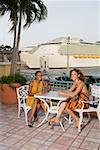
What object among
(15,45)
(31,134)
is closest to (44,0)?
(15,45)

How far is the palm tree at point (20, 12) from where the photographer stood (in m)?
6.92

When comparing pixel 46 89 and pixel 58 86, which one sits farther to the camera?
pixel 58 86

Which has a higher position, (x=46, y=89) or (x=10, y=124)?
(x=46, y=89)

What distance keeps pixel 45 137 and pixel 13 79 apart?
3038 millimetres

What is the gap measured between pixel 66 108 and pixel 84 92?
1.35 ft

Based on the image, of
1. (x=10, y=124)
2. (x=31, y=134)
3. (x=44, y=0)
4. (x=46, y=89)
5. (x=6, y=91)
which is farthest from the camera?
(x=44, y=0)

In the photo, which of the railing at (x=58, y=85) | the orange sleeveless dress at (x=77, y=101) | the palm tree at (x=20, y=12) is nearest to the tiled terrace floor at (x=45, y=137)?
the orange sleeveless dress at (x=77, y=101)

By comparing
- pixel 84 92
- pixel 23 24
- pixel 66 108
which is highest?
pixel 23 24

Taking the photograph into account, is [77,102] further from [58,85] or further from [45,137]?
[58,85]

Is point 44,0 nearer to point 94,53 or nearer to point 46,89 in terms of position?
point 46,89

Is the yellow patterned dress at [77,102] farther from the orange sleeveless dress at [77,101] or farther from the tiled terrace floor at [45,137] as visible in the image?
the tiled terrace floor at [45,137]

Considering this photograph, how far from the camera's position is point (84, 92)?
4141 millimetres

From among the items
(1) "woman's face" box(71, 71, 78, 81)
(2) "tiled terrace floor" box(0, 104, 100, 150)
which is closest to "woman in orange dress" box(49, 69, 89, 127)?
(1) "woman's face" box(71, 71, 78, 81)

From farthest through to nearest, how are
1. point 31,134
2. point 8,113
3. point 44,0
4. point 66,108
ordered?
1. point 44,0
2. point 8,113
3. point 66,108
4. point 31,134
